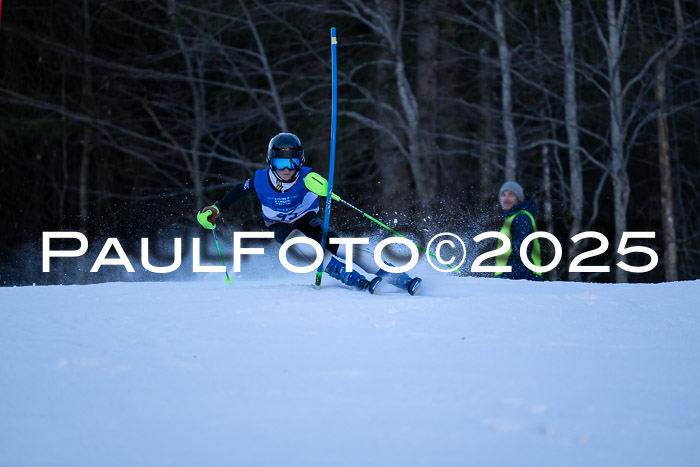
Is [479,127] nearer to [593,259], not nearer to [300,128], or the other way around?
[300,128]

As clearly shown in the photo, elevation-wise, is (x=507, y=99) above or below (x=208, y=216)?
above

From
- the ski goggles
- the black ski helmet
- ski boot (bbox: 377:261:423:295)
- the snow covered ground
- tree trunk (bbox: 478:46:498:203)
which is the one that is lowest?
the snow covered ground

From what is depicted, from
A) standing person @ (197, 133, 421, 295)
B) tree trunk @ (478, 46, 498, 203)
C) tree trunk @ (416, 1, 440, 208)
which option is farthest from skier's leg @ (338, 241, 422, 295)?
tree trunk @ (478, 46, 498, 203)

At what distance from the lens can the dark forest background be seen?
1256 cm

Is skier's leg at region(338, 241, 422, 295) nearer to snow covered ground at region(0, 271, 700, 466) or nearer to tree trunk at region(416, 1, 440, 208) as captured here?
snow covered ground at region(0, 271, 700, 466)

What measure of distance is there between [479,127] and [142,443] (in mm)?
11772

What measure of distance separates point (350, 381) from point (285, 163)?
2.85m

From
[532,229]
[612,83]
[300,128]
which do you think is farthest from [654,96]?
[532,229]

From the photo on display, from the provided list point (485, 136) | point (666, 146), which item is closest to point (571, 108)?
point (485, 136)

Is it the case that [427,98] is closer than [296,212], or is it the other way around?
[296,212]

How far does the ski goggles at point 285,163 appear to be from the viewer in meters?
5.95

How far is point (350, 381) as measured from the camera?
3414 millimetres

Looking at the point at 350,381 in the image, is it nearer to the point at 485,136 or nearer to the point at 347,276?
the point at 347,276

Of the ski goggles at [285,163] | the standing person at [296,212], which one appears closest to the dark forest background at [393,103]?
the standing person at [296,212]
